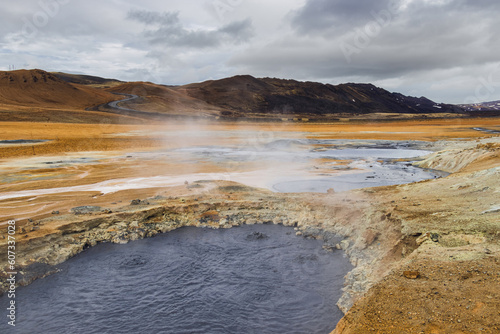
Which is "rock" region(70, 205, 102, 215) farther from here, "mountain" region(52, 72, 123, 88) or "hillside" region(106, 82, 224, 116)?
"mountain" region(52, 72, 123, 88)

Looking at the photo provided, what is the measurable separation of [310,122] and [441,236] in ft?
232

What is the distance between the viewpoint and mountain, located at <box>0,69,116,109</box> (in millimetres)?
66188

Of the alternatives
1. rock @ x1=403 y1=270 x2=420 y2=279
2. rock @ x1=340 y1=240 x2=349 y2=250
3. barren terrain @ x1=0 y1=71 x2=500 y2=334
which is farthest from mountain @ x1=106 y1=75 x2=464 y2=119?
rock @ x1=403 y1=270 x2=420 y2=279

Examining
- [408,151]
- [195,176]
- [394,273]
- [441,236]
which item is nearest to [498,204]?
[441,236]

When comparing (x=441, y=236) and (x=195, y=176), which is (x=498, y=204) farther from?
(x=195, y=176)

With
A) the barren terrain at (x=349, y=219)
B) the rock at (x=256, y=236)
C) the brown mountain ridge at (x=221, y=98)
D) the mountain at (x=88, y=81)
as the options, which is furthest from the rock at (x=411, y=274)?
the mountain at (x=88, y=81)

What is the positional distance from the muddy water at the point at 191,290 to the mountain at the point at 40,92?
66.0 metres

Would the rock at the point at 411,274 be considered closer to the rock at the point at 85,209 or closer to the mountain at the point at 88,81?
the rock at the point at 85,209

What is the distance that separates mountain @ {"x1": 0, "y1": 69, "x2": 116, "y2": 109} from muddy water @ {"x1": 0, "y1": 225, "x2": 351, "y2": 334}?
66.0 m

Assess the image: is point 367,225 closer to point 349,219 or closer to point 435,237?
point 349,219

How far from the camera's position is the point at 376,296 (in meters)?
5.40

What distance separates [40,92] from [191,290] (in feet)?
260

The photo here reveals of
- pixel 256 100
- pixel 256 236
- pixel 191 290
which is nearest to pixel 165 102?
pixel 256 100

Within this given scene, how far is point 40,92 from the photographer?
236 feet
